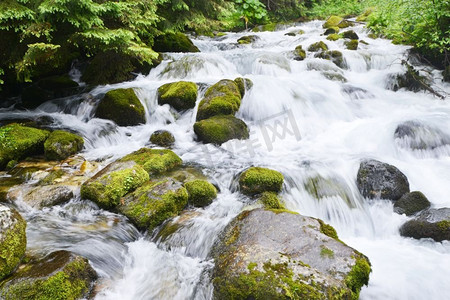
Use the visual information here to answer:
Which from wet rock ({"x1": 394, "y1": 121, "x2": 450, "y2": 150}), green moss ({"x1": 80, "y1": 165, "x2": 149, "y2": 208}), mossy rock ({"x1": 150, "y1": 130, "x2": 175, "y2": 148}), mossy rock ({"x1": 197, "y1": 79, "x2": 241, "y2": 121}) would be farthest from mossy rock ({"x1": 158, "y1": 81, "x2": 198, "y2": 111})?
wet rock ({"x1": 394, "y1": 121, "x2": 450, "y2": 150})

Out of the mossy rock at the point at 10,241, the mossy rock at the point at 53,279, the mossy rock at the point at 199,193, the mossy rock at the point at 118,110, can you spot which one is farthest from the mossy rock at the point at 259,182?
the mossy rock at the point at 118,110

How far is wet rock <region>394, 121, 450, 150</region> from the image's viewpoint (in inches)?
266

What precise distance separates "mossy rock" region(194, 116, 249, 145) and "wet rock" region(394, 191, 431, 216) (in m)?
3.71

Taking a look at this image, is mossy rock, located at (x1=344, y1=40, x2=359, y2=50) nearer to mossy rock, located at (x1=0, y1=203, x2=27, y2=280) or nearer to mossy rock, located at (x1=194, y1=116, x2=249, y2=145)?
mossy rock, located at (x1=194, y1=116, x2=249, y2=145)

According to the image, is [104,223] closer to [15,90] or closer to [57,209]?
[57,209]

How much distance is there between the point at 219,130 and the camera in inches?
274

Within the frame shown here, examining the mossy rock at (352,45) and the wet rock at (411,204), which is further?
the mossy rock at (352,45)

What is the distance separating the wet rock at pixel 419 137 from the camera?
6.75 meters

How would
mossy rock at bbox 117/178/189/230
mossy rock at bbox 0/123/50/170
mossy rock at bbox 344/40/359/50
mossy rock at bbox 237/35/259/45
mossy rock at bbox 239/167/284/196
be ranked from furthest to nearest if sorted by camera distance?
mossy rock at bbox 237/35/259/45 → mossy rock at bbox 344/40/359/50 → mossy rock at bbox 0/123/50/170 → mossy rock at bbox 239/167/284/196 → mossy rock at bbox 117/178/189/230

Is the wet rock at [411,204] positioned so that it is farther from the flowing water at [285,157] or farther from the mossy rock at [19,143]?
the mossy rock at [19,143]

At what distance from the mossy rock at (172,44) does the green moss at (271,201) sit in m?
9.94

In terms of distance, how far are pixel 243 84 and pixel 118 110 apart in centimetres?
393

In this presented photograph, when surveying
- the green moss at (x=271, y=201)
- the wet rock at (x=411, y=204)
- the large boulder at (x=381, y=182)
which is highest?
the green moss at (x=271, y=201)

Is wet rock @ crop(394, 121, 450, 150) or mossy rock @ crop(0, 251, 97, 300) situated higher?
mossy rock @ crop(0, 251, 97, 300)
